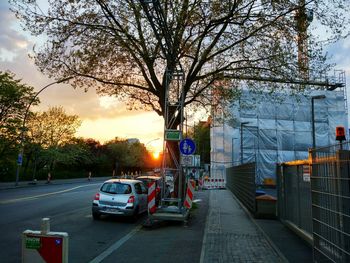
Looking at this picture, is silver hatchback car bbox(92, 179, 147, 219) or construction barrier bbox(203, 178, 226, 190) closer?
silver hatchback car bbox(92, 179, 147, 219)

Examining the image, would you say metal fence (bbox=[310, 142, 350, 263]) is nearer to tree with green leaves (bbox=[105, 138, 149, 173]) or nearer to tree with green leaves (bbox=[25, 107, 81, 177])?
tree with green leaves (bbox=[25, 107, 81, 177])

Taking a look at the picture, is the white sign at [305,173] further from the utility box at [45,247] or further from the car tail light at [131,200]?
the utility box at [45,247]

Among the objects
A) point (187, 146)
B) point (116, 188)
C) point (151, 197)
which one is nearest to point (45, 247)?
point (151, 197)

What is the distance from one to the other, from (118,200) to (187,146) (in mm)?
3266

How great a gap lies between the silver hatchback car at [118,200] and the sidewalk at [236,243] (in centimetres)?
279

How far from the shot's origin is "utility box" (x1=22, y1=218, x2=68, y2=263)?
14.1ft

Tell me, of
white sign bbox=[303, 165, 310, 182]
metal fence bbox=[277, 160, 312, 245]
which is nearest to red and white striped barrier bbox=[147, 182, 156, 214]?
metal fence bbox=[277, 160, 312, 245]

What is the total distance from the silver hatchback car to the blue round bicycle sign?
2745mm

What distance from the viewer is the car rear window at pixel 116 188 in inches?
610

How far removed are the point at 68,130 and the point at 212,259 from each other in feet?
168

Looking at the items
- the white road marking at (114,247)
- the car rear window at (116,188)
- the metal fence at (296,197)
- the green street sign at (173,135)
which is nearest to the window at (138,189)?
the car rear window at (116,188)

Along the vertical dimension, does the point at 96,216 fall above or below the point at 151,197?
below

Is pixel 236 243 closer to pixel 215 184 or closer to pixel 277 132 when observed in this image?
pixel 215 184

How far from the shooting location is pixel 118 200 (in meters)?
15.1
